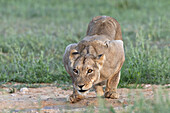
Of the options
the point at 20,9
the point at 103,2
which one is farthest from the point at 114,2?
the point at 20,9

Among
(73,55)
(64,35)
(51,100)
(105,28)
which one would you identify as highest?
(105,28)

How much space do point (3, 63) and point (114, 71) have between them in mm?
3636

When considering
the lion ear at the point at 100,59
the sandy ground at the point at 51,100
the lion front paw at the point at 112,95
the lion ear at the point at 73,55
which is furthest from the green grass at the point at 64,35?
the lion ear at the point at 73,55

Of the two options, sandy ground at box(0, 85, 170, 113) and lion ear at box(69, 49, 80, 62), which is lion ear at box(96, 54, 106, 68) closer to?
lion ear at box(69, 49, 80, 62)

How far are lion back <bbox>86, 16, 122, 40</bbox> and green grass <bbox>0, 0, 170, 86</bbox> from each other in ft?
3.29

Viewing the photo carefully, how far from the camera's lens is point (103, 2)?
16.5 metres

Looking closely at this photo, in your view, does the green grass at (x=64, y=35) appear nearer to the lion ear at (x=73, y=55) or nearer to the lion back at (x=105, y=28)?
the lion back at (x=105, y=28)

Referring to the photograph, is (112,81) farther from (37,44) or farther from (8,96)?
(37,44)

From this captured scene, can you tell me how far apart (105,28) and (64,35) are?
5021mm

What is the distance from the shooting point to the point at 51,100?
543 cm

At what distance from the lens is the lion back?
5848mm

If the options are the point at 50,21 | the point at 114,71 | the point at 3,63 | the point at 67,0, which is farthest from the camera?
the point at 67,0

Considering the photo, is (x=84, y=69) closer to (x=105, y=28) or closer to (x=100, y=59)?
(x=100, y=59)

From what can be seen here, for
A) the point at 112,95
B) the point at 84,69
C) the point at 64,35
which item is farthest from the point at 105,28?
the point at 64,35
